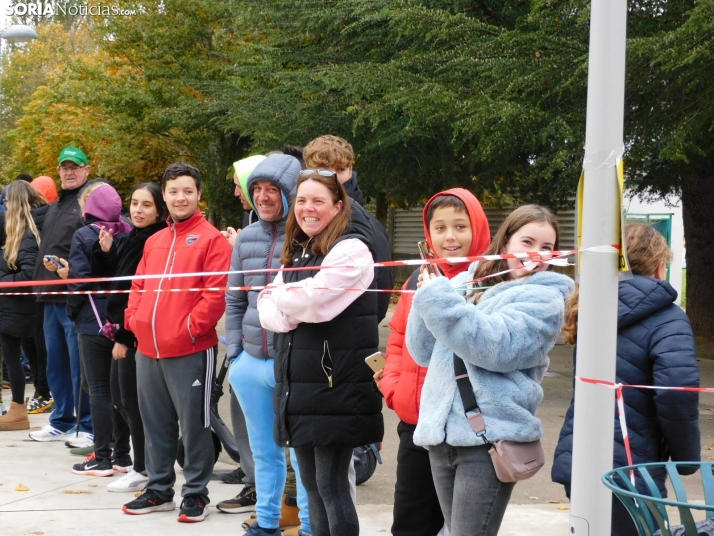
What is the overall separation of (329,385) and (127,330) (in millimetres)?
2203

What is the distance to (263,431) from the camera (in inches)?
191

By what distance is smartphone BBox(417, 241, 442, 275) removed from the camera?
3.38 meters

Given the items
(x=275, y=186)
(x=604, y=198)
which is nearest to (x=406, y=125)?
(x=275, y=186)

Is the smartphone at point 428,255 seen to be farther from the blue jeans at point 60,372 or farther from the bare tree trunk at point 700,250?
the bare tree trunk at point 700,250

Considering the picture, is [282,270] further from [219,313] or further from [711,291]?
[711,291]

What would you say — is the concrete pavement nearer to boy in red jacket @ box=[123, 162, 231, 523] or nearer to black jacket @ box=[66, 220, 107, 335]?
boy in red jacket @ box=[123, 162, 231, 523]

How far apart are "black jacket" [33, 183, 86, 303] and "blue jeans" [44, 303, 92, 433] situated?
0.52ft

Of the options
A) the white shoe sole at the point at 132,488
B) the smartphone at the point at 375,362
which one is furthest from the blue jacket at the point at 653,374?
the white shoe sole at the point at 132,488

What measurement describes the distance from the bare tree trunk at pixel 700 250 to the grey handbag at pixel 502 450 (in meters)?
11.3

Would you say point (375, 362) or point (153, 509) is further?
point (153, 509)

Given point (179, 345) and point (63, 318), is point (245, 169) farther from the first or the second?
point (63, 318)

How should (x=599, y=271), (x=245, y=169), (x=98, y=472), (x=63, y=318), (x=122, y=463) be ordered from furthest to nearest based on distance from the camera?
1. (x=63, y=318)
2. (x=122, y=463)
3. (x=98, y=472)
4. (x=245, y=169)
5. (x=599, y=271)

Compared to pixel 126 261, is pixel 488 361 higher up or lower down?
lower down

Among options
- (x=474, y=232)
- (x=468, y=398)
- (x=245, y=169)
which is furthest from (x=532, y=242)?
(x=245, y=169)
